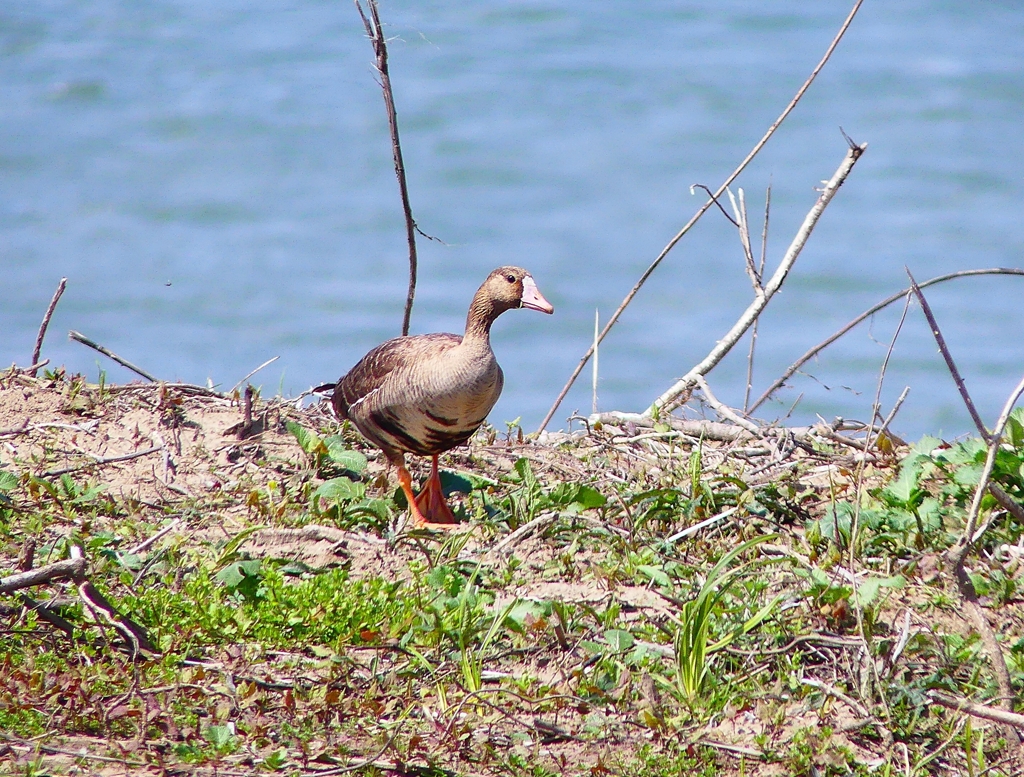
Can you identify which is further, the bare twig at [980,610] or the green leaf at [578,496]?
the green leaf at [578,496]

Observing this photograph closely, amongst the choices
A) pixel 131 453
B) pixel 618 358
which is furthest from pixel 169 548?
pixel 618 358

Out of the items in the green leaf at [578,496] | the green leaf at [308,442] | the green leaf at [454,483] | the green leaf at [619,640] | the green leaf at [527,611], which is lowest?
the green leaf at [454,483]

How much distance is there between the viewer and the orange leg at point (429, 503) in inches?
203

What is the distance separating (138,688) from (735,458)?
10.6 ft

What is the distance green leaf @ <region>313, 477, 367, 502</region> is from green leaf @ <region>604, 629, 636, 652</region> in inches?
57.8

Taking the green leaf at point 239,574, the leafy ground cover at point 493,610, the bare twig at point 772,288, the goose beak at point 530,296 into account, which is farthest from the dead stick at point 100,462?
the bare twig at point 772,288

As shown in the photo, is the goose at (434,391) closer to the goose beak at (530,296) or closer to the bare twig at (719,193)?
the goose beak at (530,296)

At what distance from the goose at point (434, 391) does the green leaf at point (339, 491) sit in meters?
0.25

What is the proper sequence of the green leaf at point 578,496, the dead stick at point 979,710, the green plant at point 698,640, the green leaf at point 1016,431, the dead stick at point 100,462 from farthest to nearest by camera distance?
the dead stick at point 100,462 < the green leaf at point 578,496 < the green leaf at point 1016,431 < the green plant at point 698,640 < the dead stick at point 979,710

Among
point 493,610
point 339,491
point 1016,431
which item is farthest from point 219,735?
point 1016,431

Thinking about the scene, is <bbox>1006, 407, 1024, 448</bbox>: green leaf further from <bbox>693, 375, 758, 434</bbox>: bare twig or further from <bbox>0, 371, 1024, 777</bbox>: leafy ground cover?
<bbox>693, 375, 758, 434</bbox>: bare twig

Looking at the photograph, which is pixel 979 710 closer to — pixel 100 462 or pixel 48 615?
pixel 48 615

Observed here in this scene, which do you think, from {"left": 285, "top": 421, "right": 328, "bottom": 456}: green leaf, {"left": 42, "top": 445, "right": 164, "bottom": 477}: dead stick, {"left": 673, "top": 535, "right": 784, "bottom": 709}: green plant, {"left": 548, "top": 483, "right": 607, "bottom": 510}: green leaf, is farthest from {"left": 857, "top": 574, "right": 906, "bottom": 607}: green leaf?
{"left": 42, "top": 445, "right": 164, "bottom": 477}: dead stick

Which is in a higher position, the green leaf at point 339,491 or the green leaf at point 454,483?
the green leaf at point 339,491
